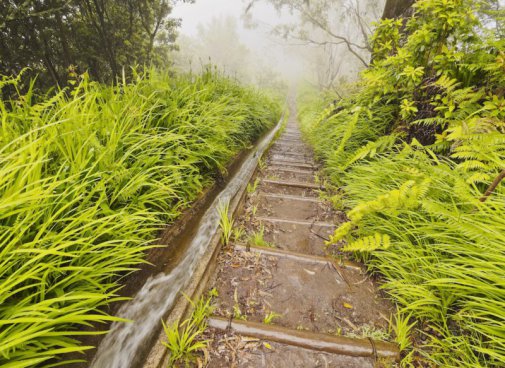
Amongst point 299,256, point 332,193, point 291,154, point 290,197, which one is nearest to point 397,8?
point 291,154

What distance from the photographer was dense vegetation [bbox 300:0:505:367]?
4.55 ft

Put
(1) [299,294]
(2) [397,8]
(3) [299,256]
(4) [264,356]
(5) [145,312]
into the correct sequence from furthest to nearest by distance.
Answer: (2) [397,8] → (3) [299,256] → (1) [299,294] → (5) [145,312] → (4) [264,356]

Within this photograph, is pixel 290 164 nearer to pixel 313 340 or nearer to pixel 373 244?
pixel 373 244

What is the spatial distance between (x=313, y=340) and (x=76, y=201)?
1.90 meters

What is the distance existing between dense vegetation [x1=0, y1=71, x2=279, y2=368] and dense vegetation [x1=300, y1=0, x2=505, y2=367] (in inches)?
71.8

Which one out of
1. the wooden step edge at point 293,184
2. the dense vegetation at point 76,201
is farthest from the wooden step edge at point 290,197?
the dense vegetation at point 76,201

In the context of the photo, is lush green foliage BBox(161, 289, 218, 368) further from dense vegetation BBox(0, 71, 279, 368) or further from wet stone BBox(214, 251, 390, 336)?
dense vegetation BBox(0, 71, 279, 368)

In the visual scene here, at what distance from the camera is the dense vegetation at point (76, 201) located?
1188mm

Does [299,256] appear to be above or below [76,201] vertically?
below

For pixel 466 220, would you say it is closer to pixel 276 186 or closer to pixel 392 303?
pixel 392 303

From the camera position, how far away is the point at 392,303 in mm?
1858

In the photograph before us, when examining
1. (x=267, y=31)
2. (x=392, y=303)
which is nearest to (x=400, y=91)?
(x=392, y=303)

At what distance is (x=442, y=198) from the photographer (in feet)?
6.60

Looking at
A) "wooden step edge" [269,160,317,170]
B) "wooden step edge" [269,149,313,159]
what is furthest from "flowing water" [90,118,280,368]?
"wooden step edge" [269,149,313,159]
